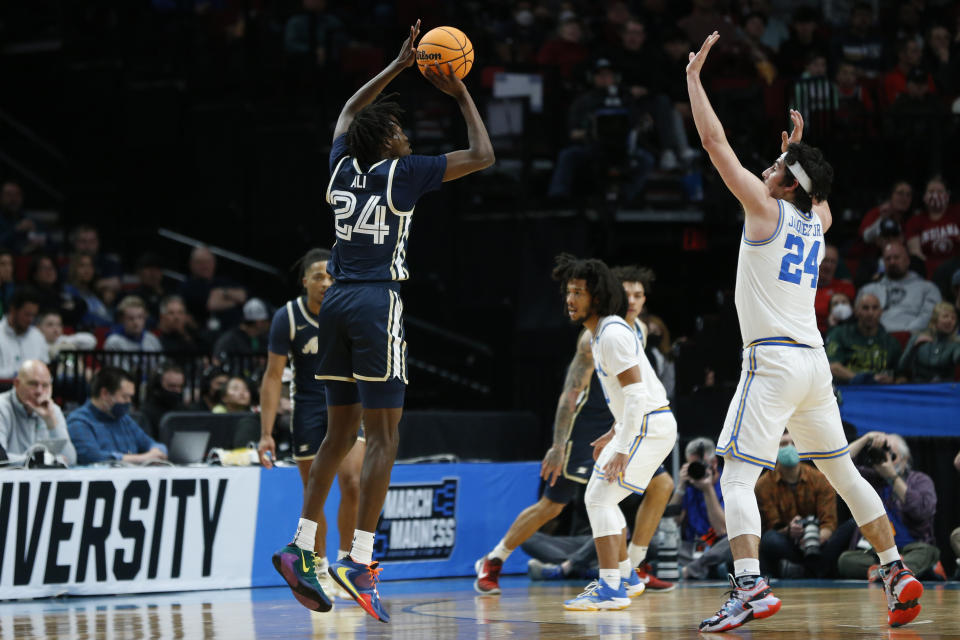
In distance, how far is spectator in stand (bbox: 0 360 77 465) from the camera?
1048 centimetres

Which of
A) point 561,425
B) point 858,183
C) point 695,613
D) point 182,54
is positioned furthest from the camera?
point 182,54

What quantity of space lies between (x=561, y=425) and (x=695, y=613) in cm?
223

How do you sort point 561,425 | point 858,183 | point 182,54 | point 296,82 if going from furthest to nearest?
point 182,54
point 296,82
point 858,183
point 561,425

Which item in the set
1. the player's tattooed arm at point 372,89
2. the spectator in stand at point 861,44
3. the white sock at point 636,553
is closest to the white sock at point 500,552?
the white sock at point 636,553

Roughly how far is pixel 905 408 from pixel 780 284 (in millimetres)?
4797

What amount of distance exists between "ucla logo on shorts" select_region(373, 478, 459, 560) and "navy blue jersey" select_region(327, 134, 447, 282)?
464 centimetres

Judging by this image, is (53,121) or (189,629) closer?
(189,629)

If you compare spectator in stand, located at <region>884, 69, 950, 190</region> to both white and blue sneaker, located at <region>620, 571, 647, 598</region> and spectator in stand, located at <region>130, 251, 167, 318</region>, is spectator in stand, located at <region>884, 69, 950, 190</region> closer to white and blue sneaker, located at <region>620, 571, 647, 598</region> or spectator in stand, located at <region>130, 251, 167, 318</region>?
white and blue sneaker, located at <region>620, 571, 647, 598</region>

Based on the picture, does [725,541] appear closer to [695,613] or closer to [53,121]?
[695,613]

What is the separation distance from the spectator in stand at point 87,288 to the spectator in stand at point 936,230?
29.3 ft

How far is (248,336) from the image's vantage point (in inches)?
571

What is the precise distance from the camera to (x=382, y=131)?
7.06m

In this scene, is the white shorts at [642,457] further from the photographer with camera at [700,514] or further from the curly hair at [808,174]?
the photographer with camera at [700,514]

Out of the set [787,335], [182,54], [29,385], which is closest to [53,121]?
[182,54]
